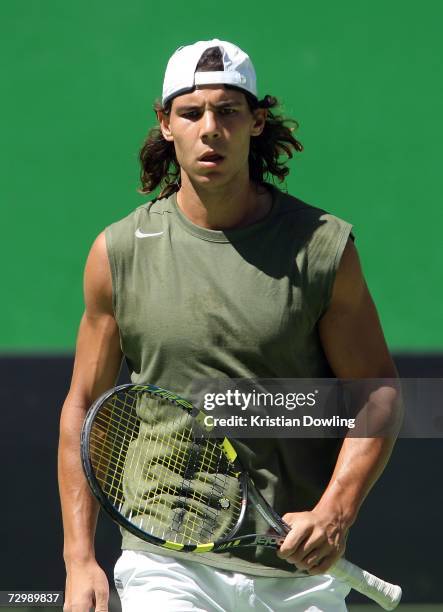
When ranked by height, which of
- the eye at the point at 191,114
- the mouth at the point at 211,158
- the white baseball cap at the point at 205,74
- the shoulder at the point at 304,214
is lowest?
the shoulder at the point at 304,214

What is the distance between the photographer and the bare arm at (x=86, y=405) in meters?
3.33

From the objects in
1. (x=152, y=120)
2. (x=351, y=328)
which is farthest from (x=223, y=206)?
(x=152, y=120)

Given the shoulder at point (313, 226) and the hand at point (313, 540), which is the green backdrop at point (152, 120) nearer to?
the shoulder at point (313, 226)

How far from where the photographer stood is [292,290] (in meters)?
3.37

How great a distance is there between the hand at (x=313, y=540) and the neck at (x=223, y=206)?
Result: 705mm

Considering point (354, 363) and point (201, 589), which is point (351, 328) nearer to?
point (354, 363)

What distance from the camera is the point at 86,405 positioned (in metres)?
3.51

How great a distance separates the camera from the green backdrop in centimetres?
544

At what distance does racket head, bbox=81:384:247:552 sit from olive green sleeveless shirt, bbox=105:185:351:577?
5 cm

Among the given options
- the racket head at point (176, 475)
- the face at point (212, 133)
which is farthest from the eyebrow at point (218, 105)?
the racket head at point (176, 475)

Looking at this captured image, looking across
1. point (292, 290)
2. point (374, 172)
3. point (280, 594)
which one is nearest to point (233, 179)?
point (292, 290)

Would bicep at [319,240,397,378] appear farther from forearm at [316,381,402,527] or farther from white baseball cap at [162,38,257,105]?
white baseball cap at [162,38,257,105]

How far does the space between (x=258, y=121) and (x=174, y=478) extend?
88 cm

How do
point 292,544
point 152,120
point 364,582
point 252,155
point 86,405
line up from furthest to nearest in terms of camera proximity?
point 152,120 < point 252,155 < point 86,405 < point 364,582 < point 292,544
